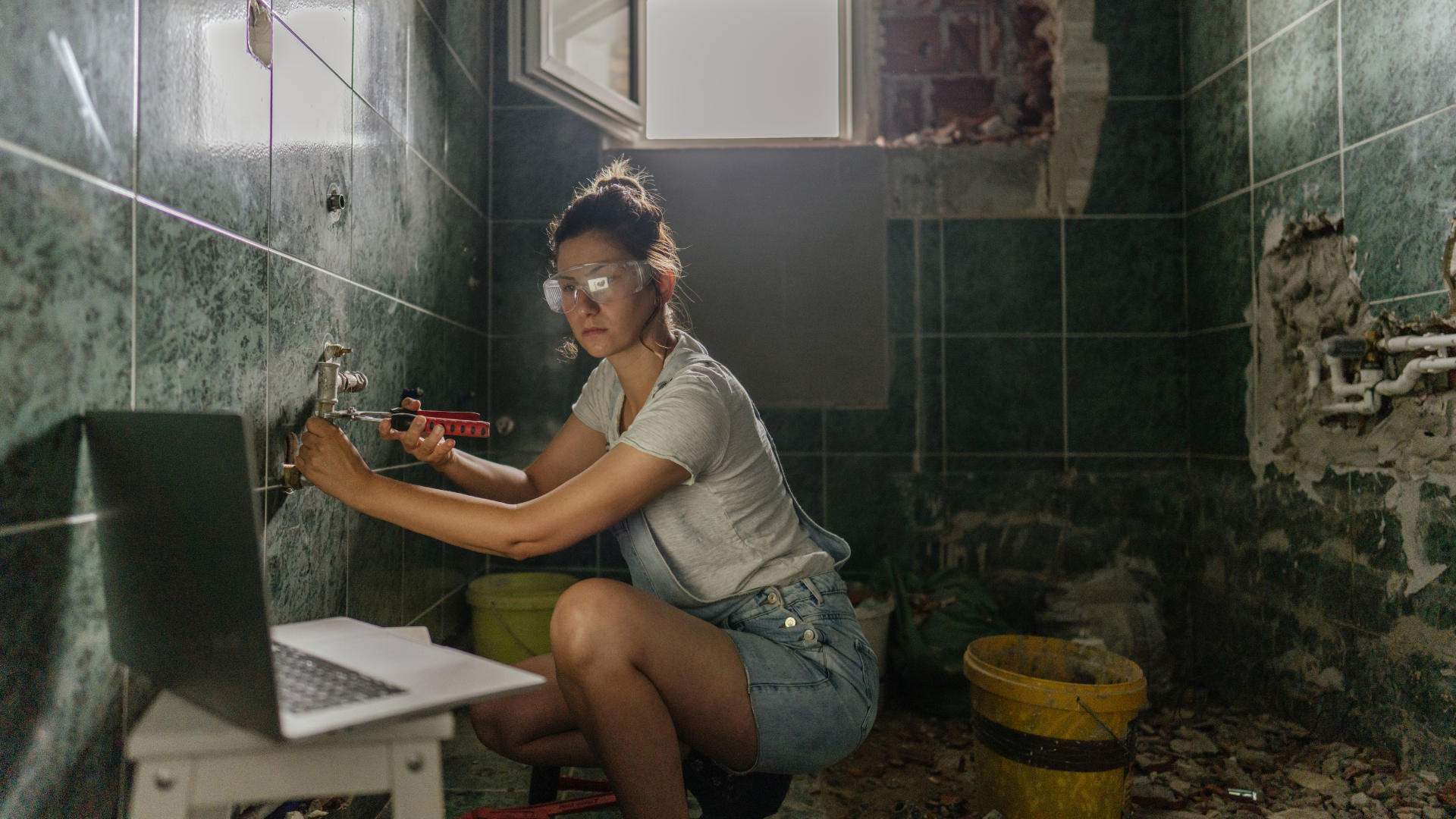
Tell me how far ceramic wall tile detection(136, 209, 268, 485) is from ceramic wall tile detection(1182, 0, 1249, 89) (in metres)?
2.89

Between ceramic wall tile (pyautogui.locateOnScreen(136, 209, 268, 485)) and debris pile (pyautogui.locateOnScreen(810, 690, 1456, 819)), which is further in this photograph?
debris pile (pyautogui.locateOnScreen(810, 690, 1456, 819))

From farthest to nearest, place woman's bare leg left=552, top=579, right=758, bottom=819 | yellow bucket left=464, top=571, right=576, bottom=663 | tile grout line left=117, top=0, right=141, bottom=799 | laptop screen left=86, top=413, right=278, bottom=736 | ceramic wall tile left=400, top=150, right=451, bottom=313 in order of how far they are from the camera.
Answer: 1. yellow bucket left=464, top=571, right=576, bottom=663
2. ceramic wall tile left=400, top=150, right=451, bottom=313
3. woman's bare leg left=552, top=579, right=758, bottom=819
4. tile grout line left=117, top=0, right=141, bottom=799
5. laptop screen left=86, top=413, right=278, bottom=736

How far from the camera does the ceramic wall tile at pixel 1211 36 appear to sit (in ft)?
8.79

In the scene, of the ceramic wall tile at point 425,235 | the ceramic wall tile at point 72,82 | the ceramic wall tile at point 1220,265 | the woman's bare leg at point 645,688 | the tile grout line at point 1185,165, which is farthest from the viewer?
the tile grout line at point 1185,165

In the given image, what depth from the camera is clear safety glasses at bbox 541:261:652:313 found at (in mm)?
1465

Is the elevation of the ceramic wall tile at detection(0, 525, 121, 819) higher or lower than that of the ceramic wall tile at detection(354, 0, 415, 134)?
lower

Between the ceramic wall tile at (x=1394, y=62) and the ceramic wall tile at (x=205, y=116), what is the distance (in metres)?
2.40

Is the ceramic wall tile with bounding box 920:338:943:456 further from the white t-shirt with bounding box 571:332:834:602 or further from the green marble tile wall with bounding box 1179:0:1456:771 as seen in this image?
the white t-shirt with bounding box 571:332:834:602

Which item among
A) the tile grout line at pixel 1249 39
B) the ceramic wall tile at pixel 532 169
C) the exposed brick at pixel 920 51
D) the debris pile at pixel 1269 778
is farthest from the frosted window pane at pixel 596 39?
the debris pile at pixel 1269 778

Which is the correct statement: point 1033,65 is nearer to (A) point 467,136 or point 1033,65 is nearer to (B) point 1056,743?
(A) point 467,136

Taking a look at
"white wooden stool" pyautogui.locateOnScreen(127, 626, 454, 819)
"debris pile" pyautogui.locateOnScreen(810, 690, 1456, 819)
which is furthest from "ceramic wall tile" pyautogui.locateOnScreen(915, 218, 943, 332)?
"white wooden stool" pyautogui.locateOnScreen(127, 626, 454, 819)

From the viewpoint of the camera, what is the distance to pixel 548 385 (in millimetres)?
3043

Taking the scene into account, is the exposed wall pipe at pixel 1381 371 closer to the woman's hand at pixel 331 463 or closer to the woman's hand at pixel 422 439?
the woman's hand at pixel 422 439

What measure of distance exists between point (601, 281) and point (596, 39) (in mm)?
1697
